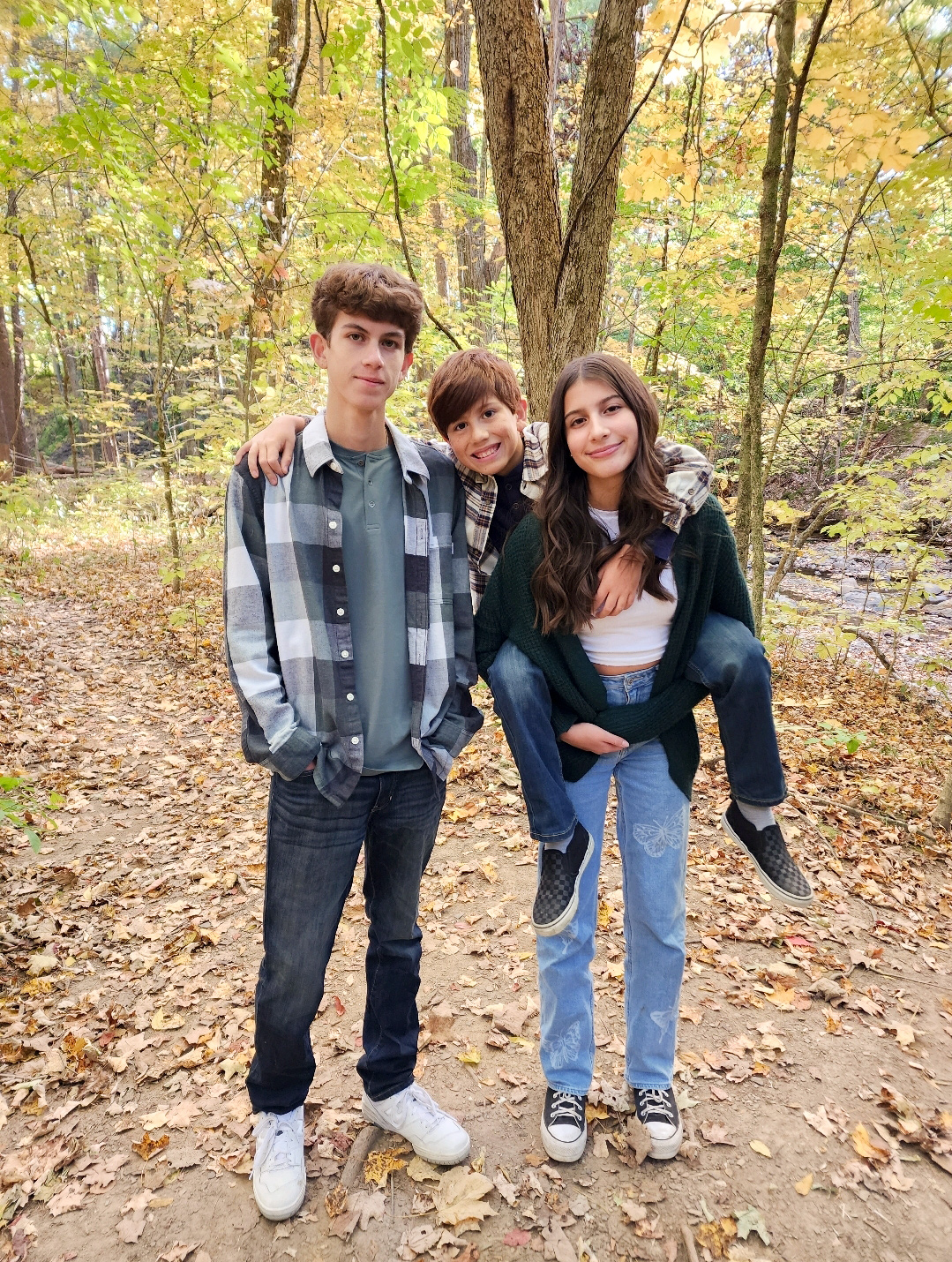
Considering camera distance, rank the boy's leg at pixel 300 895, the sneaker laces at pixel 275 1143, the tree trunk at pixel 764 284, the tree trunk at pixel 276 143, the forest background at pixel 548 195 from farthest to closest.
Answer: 1. the tree trunk at pixel 276 143
2. the tree trunk at pixel 764 284
3. the forest background at pixel 548 195
4. the sneaker laces at pixel 275 1143
5. the boy's leg at pixel 300 895

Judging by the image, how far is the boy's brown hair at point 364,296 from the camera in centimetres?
181

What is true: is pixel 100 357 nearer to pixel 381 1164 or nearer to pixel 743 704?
pixel 381 1164

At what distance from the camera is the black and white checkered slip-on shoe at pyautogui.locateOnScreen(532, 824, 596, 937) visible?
6.48 feet

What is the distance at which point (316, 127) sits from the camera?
7258 mm

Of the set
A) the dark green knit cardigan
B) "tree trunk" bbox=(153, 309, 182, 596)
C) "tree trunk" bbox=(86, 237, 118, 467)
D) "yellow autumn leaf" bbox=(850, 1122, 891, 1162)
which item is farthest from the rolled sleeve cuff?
"tree trunk" bbox=(86, 237, 118, 467)

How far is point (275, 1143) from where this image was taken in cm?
212

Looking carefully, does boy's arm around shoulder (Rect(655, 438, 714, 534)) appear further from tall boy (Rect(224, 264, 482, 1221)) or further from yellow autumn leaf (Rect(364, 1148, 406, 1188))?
yellow autumn leaf (Rect(364, 1148, 406, 1188))

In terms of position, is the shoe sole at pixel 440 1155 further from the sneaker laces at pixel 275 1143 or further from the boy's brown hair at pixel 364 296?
the boy's brown hair at pixel 364 296

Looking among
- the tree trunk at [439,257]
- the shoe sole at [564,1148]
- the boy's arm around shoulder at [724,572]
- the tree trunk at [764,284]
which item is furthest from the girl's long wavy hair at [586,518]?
the tree trunk at [439,257]

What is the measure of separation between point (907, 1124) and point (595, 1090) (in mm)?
1023

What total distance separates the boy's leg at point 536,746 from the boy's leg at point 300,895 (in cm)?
43

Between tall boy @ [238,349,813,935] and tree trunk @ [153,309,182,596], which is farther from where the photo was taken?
tree trunk @ [153,309,182,596]

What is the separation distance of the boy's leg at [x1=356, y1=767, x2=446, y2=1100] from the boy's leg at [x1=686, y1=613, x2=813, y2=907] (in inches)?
33.3

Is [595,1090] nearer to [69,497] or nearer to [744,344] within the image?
[744,344]
